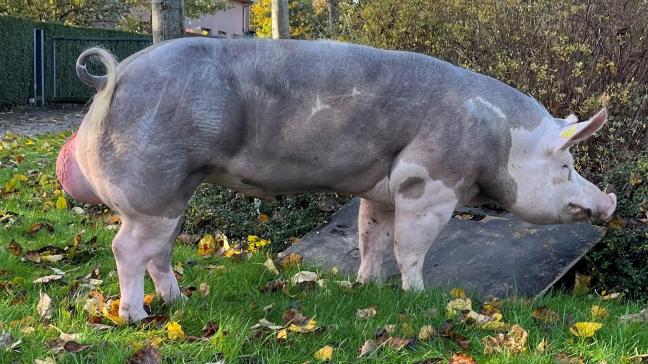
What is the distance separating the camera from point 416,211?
145 inches

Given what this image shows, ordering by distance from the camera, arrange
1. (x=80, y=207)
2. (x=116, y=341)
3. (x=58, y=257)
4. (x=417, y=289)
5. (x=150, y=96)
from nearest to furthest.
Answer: (x=116, y=341), (x=150, y=96), (x=417, y=289), (x=58, y=257), (x=80, y=207)

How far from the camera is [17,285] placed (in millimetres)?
3797

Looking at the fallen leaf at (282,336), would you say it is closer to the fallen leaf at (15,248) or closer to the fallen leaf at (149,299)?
the fallen leaf at (149,299)

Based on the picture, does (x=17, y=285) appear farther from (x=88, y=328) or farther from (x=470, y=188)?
(x=470, y=188)

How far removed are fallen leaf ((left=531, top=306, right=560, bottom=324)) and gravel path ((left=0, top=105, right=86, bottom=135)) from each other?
997 cm

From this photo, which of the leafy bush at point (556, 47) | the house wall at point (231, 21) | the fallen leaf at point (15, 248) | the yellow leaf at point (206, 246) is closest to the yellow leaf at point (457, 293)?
the yellow leaf at point (206, 246)

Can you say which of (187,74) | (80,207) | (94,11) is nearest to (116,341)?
(187,74)

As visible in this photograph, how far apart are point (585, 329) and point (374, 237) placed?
139 cm

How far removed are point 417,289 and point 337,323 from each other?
2.32 feet

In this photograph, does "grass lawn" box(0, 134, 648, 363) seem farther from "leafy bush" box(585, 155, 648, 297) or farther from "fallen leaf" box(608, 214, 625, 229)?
"fallen leaf" box(608, 214, 625, 229)

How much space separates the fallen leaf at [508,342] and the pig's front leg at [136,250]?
1.47 m

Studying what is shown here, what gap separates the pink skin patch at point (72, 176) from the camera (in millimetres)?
3359

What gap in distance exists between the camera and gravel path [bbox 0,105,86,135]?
1320 cm

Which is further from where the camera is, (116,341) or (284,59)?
(284,59)
